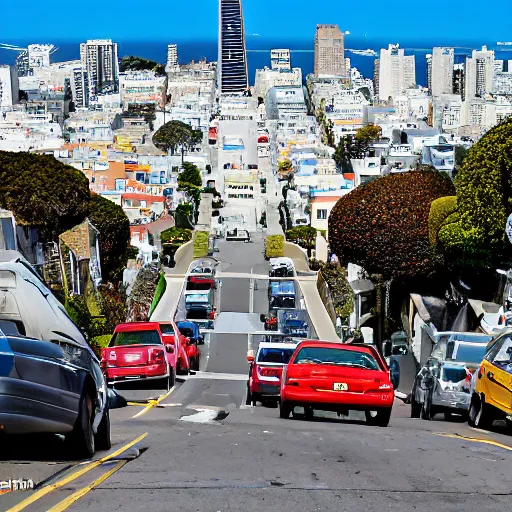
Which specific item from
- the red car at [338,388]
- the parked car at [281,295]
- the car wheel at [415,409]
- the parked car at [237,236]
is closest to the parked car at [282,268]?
the parked car at [281,295]

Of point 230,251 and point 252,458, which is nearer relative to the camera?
point 252,458

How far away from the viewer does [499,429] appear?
12742 mm

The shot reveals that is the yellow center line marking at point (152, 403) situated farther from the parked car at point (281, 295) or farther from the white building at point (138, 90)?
the white building at point (138, 90)

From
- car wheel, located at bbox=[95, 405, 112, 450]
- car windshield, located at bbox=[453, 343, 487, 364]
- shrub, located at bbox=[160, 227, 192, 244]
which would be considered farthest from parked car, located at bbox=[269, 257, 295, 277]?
car wheel, located at bbox=[95, 405, 112, 450]

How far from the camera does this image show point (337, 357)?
1402 cm

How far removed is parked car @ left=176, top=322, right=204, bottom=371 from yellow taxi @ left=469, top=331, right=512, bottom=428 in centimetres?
1348

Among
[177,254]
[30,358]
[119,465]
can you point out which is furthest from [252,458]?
[177,254]

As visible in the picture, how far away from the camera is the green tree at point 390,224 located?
1379 inches

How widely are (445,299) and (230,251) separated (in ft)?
168

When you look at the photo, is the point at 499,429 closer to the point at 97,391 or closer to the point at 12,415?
the point at 97,391

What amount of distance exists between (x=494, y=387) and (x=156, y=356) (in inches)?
337

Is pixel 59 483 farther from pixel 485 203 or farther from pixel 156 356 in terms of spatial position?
pixel 485 203

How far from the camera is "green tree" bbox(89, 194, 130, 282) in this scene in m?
50.2

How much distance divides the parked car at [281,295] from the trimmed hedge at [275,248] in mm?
16044
